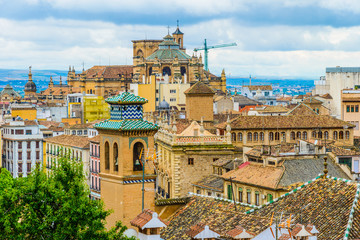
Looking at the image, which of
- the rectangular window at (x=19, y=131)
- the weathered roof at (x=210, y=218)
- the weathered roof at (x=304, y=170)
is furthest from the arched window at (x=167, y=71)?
the weathered roof at (x=210, y=218)

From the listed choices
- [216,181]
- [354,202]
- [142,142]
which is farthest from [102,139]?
[216,181]

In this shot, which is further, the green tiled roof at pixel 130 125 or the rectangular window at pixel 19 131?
the rectangular window at pixel 19 131

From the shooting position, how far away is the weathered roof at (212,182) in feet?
192

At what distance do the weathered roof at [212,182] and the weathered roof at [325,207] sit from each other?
22902mm

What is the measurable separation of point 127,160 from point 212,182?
27333 millimetres

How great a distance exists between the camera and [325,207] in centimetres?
3250

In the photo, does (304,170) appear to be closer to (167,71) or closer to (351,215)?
(351,215)

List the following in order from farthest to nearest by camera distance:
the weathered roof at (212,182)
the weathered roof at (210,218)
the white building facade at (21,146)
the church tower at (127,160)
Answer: the white building facade at (21,146) → the weathered roof at (212,182) → the church tower at (127,160) → the weathered roof at (210,218)

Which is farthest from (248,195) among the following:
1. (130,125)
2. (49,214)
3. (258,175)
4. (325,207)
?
(49,214)

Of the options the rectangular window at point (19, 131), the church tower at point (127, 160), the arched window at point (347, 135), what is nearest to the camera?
the church tower at point (127, 160)

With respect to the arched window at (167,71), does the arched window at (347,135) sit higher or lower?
lower

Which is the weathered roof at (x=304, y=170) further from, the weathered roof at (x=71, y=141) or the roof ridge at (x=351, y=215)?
the weathered roof at (x=71, y=141)

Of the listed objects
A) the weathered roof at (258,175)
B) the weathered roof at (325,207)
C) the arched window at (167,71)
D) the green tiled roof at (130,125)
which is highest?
the arched window at (167,71)

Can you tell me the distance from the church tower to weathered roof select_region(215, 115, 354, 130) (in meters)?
42.0
